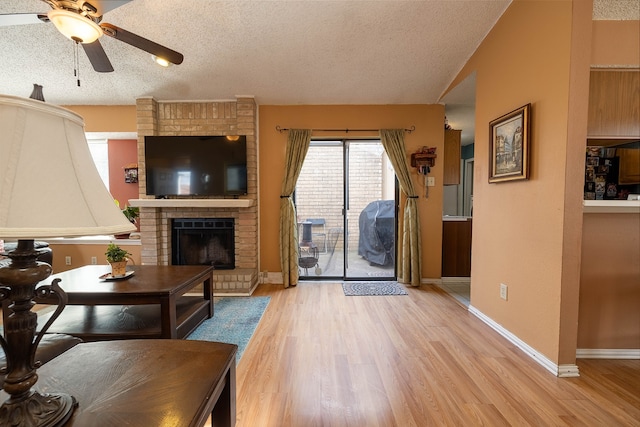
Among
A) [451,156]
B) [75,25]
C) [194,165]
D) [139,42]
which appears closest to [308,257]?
[194,165]

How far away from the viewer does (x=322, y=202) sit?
3.97 m

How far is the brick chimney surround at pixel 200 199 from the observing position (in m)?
3.55

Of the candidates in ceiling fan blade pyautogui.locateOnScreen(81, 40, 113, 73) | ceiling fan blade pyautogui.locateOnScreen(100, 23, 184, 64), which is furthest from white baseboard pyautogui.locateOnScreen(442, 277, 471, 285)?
ceiling fan blade pyautogui.locateOnScreen(81, 40, 113, 73)

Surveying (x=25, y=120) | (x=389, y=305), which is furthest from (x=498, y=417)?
(x=25, y=120)

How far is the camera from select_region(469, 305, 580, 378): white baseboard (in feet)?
5.88

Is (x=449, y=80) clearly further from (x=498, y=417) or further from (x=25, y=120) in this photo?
(x=25, y=120)

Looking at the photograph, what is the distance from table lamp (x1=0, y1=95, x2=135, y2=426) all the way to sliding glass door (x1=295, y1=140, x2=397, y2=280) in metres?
3.35

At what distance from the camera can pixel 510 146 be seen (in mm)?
2242

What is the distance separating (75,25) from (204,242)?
2.70 m

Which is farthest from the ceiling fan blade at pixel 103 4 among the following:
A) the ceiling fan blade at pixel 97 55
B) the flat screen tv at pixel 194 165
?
the flat screen tv at pixel 194 165

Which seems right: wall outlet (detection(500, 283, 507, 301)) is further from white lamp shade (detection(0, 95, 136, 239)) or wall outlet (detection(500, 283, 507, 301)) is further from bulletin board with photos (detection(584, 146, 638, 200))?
white lamp shade (detection(0, 95, 136, 239))

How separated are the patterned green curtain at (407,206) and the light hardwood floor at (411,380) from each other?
1092mm

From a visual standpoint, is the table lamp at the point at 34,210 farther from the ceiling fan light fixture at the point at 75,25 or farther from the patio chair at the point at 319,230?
the patio chair at the point at 319,230

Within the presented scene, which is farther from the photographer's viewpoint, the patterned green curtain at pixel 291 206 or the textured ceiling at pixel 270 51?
the patterned green curtain at pixel 291 206
